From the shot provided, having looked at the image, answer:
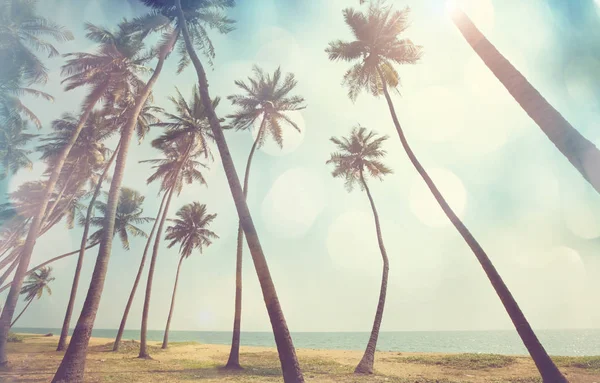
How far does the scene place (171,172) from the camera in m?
24.6

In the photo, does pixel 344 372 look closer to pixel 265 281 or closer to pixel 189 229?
pixel 265 281

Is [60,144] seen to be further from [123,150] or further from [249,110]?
[123,150]

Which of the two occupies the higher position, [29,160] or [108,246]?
[29,160]

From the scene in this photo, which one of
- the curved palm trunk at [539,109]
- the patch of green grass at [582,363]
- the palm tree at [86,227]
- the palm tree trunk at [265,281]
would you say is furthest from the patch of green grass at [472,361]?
the palm tree at [86,227]

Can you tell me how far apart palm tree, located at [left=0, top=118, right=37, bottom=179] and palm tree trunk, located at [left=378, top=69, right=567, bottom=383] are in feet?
112

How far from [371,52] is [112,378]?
1981cm

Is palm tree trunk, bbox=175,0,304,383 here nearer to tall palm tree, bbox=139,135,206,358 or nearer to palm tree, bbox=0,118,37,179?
tall palm tree, bbox=139,135,206,358

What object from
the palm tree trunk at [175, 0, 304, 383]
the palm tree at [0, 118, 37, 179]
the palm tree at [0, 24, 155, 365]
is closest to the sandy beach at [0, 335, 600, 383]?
the palm tree trunk at [175, 0, 304, 383]

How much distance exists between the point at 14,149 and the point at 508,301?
1605 inches

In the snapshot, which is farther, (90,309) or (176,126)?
(176,126)

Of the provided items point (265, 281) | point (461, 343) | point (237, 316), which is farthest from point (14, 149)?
point (461, 343)

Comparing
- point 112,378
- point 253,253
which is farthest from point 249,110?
point 112,378

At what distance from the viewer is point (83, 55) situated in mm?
17594

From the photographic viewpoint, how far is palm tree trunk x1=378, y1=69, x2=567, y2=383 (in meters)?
8.20
